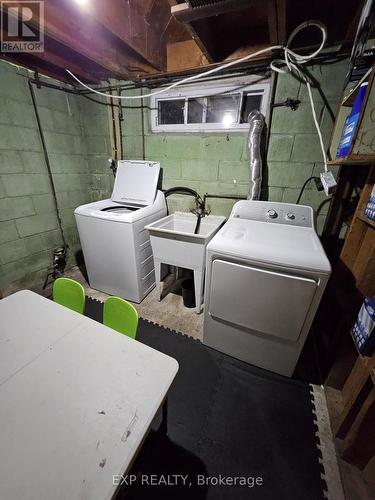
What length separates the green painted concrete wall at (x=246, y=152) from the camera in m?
1.78

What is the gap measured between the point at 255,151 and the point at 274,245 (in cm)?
Result: 104

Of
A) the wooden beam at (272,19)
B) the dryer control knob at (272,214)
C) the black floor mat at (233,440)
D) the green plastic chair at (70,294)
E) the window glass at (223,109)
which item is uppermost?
the wooden beam at (272,19)

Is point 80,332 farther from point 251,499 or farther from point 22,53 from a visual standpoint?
point 22,53

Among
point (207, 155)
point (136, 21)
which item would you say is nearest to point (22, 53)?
point (136, 21)

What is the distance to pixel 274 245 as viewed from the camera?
1349 mm

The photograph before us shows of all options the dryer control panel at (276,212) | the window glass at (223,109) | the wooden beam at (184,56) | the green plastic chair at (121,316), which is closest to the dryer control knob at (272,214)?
the dryer control panel at (276,212)

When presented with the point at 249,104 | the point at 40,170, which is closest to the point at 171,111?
the point at 249,104

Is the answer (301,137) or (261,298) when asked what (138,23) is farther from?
(261,298)

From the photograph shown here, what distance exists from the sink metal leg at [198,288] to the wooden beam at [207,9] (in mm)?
1778

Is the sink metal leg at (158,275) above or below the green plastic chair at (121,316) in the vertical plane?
below

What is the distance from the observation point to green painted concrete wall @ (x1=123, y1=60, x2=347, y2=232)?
1.78 metres

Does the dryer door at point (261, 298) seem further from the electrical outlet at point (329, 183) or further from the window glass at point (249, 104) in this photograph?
the window glass at point (249, 104)

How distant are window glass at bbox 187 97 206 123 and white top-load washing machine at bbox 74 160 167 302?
64cm

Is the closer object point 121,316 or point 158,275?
point 121,316
